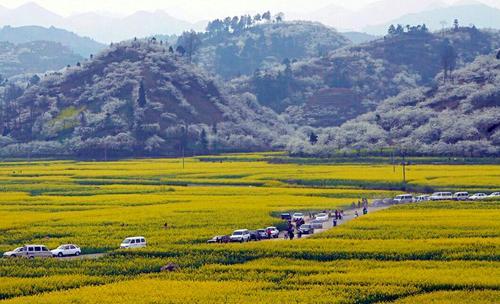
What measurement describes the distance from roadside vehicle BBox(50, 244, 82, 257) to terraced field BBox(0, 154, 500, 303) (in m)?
1.19

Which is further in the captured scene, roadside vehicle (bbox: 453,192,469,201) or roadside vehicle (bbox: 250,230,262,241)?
roadside vehicle (bbox: 453,192,469,201)

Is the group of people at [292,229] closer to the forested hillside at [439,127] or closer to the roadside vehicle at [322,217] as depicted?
the roadside vehicle at [322,217]

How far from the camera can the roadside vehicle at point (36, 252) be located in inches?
2366

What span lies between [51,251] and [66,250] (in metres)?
1.23

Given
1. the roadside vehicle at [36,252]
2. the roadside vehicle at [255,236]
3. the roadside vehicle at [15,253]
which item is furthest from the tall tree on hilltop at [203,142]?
the roadside vehicle at [15,253]

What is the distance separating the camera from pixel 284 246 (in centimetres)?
6100

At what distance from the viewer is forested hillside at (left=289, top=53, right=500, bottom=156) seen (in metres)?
157

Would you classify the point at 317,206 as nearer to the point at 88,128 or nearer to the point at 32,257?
the point at 32,257

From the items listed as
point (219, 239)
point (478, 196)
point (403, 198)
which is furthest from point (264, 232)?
point (478, 196)

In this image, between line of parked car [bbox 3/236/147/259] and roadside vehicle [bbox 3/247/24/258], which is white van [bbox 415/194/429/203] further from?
roadside vehicle [bbox 3/247/24/258]

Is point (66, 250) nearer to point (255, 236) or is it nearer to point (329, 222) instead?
point (255, 236)

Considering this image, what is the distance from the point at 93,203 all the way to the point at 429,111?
10201cm

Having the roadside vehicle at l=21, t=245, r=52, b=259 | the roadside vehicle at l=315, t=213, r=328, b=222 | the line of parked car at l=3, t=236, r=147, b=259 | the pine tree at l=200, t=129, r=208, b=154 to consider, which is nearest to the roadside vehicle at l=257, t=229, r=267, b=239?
the roadside vehicle at l=315, t=213, r=328, b=222

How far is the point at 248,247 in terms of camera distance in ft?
200
